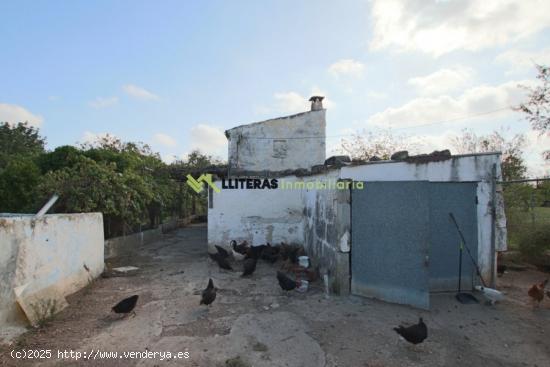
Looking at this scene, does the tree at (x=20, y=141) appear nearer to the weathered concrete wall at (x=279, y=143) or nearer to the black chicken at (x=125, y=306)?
the weathered concrete wall at (x=279, y=143)

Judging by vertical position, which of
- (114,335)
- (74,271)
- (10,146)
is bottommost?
(114,335)

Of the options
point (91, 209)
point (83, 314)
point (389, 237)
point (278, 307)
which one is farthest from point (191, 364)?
point (91, 209)

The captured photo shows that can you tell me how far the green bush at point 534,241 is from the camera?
8.40 meters

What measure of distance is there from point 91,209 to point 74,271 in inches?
117

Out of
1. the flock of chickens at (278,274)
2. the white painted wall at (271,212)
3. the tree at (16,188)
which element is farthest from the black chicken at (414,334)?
the tree at (16,188)

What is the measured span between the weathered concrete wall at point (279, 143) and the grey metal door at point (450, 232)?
11135 millimetres

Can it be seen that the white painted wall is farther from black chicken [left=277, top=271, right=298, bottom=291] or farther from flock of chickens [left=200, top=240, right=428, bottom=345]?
black chicken [left=277, top=271, right=298, bottom=291]

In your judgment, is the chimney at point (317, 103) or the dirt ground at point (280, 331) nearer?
the dirt ground at point (280, 331)

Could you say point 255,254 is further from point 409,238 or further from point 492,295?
point 492,295

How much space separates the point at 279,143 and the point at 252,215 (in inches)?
289

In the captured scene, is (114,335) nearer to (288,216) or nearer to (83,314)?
(83,314)

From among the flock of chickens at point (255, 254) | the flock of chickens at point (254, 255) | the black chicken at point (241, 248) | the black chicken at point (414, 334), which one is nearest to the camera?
the black chicken at point (414, 334)

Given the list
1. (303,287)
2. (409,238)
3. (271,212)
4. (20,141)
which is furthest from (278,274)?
(20,141)

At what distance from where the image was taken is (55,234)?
6.08m
